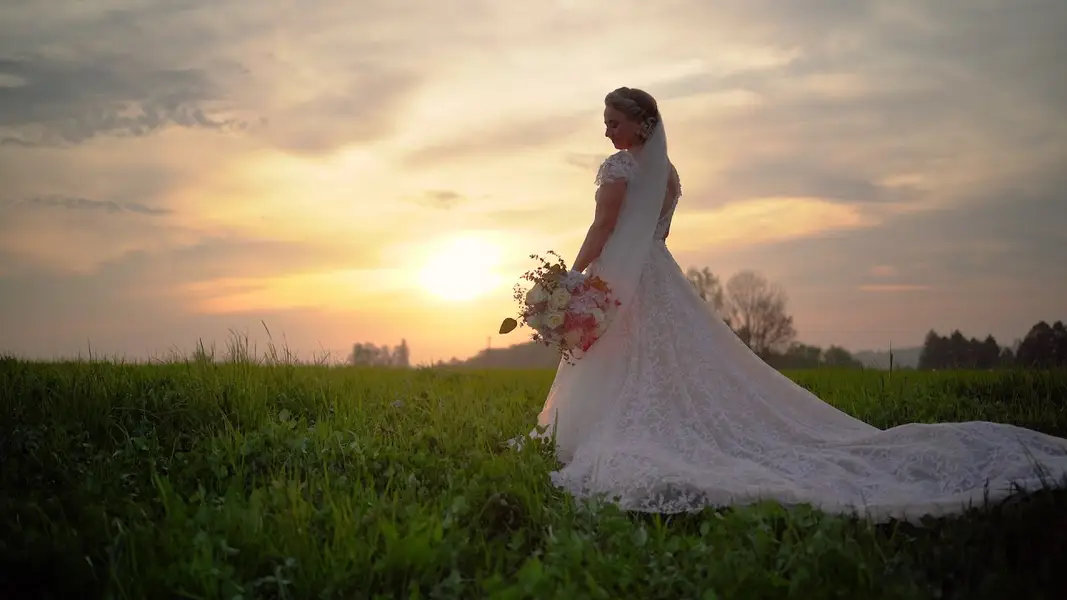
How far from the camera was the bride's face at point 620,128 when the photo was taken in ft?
24.4

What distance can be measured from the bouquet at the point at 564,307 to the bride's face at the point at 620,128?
1.28 m

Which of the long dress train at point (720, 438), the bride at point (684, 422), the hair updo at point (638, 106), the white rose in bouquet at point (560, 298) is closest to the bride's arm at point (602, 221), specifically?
the bride at point (684, 422)

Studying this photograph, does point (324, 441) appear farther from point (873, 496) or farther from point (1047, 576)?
point (1047, 576)

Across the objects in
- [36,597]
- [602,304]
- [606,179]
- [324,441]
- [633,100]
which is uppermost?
[633,100]

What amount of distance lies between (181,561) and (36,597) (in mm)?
806

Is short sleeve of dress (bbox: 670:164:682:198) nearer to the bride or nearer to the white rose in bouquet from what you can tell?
the bride

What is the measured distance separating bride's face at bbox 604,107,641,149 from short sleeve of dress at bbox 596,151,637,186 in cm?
20

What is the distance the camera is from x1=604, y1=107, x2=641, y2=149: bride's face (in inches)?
293

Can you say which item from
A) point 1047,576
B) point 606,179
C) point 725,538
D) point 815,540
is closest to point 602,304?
point 606,179

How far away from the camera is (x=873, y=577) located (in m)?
4.29

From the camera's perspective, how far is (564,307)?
23.8 ft

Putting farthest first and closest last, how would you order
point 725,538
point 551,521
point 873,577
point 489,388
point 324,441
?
point 489,388
point 324,441
point 551,521
point 725,538
point 873,577

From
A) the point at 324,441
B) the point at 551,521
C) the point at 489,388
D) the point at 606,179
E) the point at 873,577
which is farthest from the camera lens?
the point at 489,388

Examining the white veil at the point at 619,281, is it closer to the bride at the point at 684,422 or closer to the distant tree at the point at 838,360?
the bride at the point at 684,422
